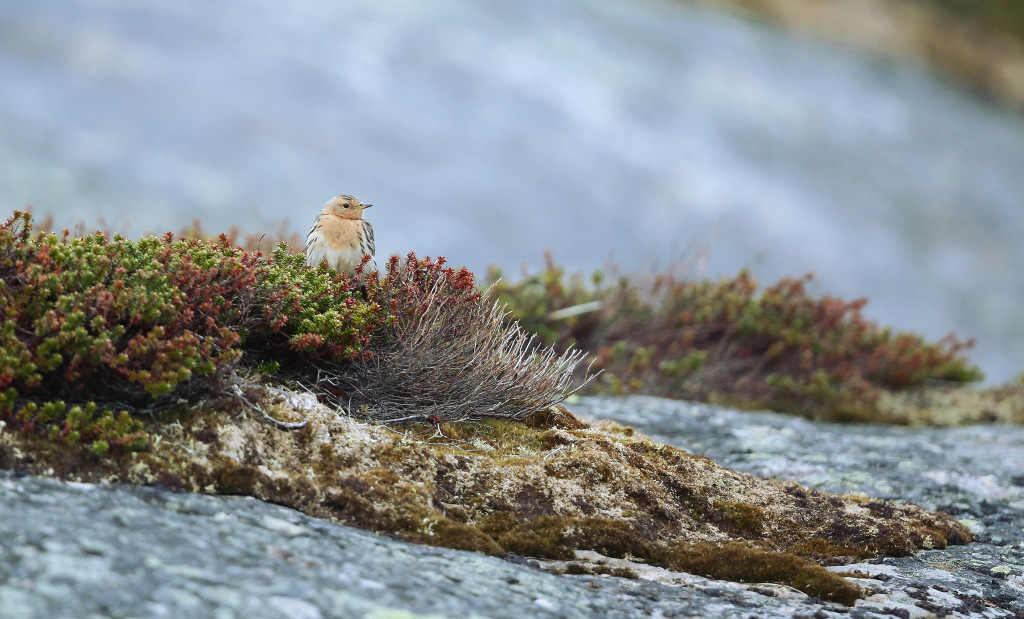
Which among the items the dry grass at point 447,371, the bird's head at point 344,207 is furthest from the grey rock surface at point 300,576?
the bird's head at point 344,207

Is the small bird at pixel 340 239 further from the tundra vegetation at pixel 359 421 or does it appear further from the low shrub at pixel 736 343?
the low shrub at pixel 736 343

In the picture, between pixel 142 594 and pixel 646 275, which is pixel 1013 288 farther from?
pixel 142 594

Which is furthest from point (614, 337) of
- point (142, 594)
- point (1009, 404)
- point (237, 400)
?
point (142, 594)

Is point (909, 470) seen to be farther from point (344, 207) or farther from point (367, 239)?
point (344, 207)

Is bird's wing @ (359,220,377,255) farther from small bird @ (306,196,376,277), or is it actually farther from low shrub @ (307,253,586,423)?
low shrub @ (307,253,586,423)

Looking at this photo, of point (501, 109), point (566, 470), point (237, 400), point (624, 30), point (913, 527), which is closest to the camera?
point (237, 400)

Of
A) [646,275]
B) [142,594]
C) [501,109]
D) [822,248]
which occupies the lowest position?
[142,594]

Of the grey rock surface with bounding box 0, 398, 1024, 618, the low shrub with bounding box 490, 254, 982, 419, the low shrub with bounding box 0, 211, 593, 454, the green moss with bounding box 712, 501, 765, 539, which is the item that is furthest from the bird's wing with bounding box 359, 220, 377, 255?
the low shrub with bounding box 490, 254, 982, 419
